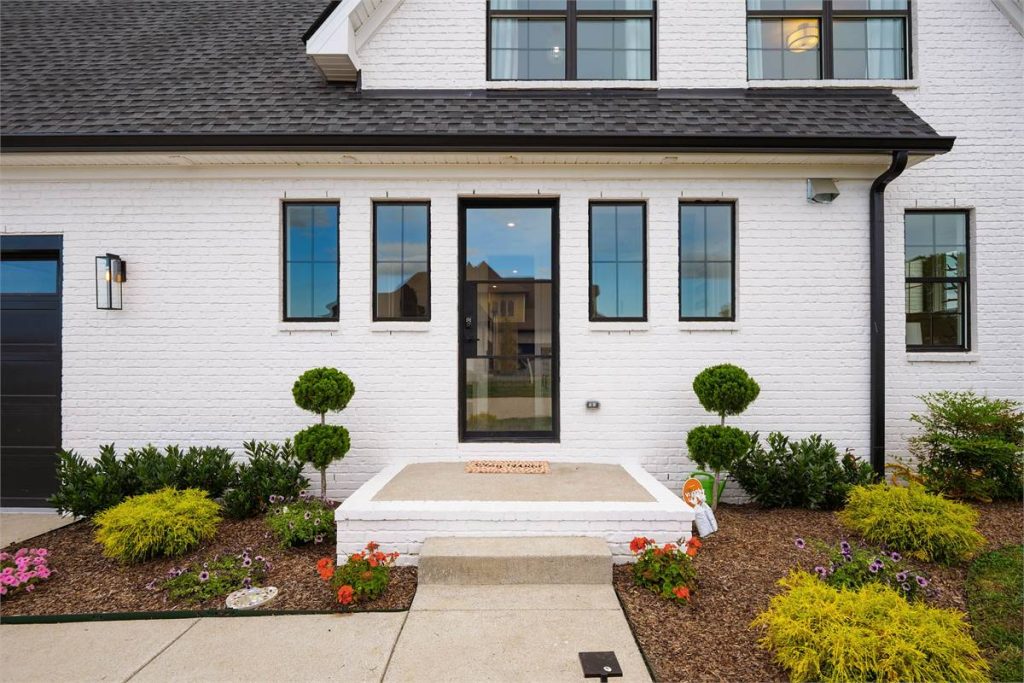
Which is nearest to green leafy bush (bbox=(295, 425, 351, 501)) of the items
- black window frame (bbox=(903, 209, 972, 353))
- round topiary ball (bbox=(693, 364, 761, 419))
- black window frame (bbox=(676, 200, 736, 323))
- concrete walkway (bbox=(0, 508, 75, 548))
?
concrete walkway (bbox=(0, 508, 75, 548))

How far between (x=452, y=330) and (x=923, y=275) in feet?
17.3

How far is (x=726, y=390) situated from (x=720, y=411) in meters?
0.26

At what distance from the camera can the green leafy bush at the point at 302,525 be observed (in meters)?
4.07

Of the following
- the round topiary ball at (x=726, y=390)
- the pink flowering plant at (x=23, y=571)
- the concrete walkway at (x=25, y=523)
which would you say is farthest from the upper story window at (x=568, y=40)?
the concrete walkway at (x=25, y=523)

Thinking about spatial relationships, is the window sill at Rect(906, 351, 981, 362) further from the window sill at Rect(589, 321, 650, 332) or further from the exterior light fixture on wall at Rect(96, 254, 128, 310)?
the exterior light fixture on wall at Rect(96, 254, 128, 310)

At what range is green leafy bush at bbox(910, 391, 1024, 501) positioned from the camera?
4906 millimetres

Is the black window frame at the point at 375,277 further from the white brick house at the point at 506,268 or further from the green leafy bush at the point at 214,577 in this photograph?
the green leafy bush at the point at 214,577

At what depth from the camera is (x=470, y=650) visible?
285cm

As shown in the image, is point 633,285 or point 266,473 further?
point 633,285

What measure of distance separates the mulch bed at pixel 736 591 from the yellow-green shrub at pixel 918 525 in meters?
0.13

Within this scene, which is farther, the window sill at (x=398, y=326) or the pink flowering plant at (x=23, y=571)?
the window sill at (x=398, y=326)

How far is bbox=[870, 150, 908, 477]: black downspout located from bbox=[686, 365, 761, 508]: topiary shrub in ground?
4.91 ft

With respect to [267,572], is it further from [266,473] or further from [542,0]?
[542,0]

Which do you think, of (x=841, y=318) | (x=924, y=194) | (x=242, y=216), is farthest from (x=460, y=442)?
(x=924, y=194)
